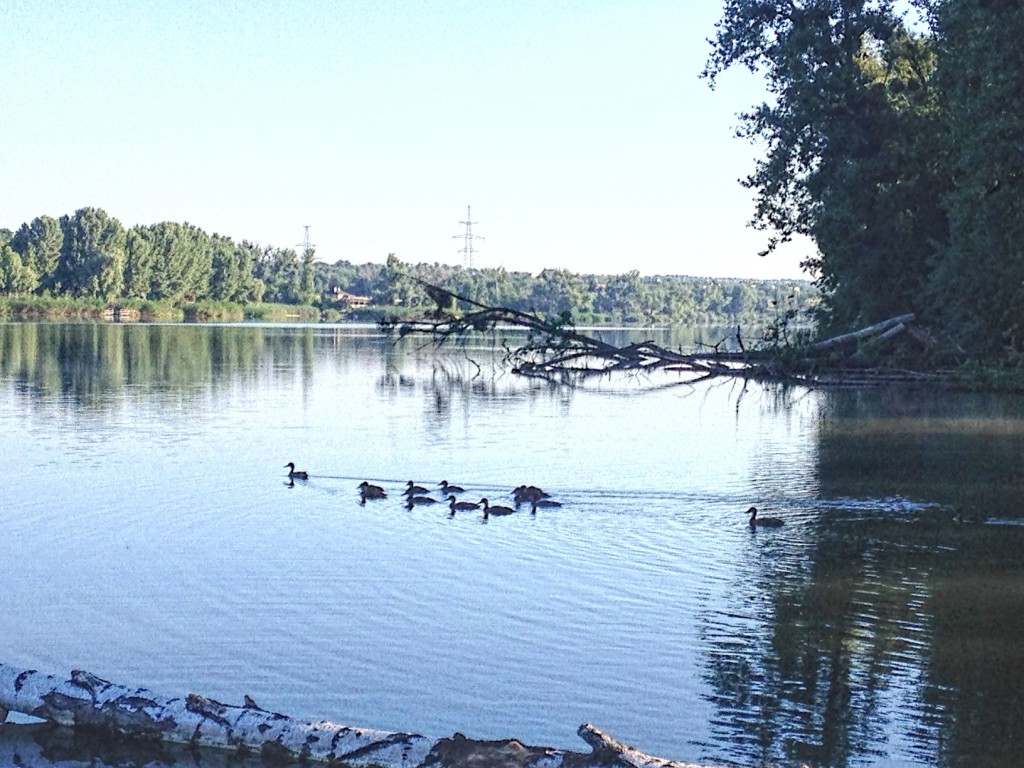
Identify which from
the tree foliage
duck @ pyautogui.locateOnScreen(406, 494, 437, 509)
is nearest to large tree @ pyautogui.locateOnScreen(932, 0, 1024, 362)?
the tree foliage

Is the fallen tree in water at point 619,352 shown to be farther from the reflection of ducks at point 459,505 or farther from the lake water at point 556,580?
the reflection of ducks at point 459,505

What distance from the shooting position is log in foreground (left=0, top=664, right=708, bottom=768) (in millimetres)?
8594

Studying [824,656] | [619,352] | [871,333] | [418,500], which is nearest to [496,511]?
[418,500]

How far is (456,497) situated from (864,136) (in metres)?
21.6

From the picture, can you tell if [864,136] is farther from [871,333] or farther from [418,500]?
[418,500]

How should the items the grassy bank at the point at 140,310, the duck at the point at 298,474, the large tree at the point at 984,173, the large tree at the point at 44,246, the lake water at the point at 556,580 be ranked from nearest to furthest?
the lake water at the point at 556,580 → the duck at the point at 298,474 → the large tree at the point at 984,173 → the grassy bank at the point at 140,310 → the large tree at the point at 44,246

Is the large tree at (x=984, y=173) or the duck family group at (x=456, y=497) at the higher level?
the large tree at (x=984, y=173)

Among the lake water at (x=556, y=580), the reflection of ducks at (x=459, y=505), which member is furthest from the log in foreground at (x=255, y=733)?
the reflection of ducks at (x=459, y=505)

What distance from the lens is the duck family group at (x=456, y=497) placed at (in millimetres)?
21359

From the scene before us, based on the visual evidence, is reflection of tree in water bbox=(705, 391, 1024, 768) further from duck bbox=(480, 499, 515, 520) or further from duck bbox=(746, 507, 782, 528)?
duck bbox=(480, 499, 515, 520)

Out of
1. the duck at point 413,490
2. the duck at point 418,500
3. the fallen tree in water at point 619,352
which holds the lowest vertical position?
the duck at point 418,500

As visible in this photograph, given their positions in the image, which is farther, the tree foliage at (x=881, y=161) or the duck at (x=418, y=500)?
the tree foliage at (x=881, y=161)

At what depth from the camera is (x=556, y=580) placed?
638 inches

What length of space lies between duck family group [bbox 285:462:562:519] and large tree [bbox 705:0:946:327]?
63.0 feet
